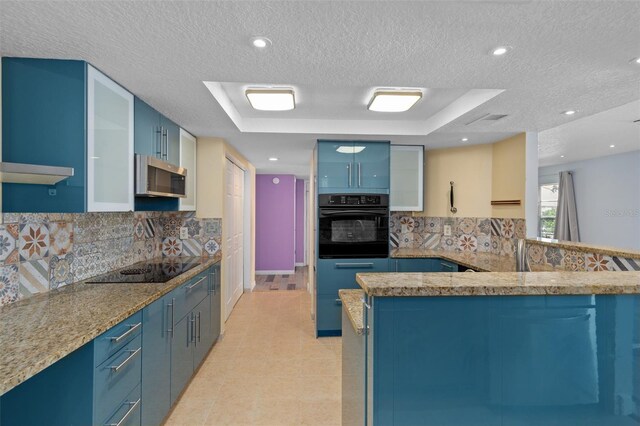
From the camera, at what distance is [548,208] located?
720cm

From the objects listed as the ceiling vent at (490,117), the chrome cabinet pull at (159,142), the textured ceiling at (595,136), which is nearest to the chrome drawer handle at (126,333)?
the chrome cabinet pull at (159,142)

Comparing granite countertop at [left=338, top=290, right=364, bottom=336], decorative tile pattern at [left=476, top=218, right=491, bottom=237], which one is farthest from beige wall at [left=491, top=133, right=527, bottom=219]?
granite countertop at [left=338, top=290, right=364, bottom=336]

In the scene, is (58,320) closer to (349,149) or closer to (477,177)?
(349,149)

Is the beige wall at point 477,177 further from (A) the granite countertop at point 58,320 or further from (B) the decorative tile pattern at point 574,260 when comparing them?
(A) the granite countertop at point 58,320

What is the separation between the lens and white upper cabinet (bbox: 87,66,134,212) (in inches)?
66.8

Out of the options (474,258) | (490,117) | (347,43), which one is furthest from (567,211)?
(347,43)

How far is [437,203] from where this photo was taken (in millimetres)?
4008

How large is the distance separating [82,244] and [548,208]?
8.53 m

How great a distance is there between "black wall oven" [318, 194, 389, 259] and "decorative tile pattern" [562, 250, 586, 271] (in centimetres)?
160

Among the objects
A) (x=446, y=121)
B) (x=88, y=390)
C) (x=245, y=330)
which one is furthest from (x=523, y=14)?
(x=245, y=330)

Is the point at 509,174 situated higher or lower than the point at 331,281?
higher

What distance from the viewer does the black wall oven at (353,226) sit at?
11.5 ft

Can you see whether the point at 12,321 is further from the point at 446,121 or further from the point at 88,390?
the point at 446,121

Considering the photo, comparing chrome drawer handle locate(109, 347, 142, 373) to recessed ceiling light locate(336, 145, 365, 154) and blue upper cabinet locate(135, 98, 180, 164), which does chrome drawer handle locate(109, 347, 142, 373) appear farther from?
recessed ceiling light locate(336, 145, 365, 154)
